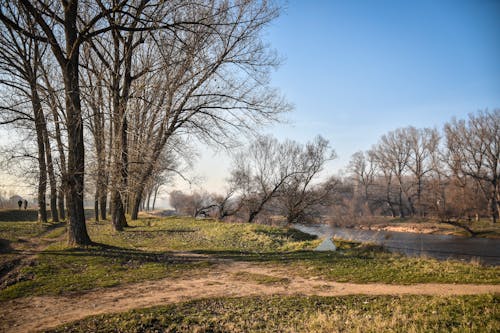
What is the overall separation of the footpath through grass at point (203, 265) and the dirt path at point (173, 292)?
417mm

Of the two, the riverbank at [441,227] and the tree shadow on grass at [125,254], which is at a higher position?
the tree shadow on grass at [125,254]

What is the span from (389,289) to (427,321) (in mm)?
2235

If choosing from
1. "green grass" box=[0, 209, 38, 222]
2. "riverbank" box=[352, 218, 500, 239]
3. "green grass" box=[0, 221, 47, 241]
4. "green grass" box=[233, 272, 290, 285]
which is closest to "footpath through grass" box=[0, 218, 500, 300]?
"green grass" box=[233, 272, 290, 285]

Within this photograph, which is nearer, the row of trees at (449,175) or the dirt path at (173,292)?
the dirt path at (173,292)

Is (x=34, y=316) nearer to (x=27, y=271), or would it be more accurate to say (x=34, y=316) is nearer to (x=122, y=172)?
(x=27, y=271)

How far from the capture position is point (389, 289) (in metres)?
6.52

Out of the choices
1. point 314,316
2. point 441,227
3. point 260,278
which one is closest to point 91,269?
point 260,278

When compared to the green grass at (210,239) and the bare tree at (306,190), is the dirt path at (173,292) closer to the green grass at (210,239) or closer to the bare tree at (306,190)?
the green grass at (210,239)

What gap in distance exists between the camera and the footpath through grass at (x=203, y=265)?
6.91m

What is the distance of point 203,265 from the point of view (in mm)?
8875

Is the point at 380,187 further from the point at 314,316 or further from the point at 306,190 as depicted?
the point at 314,316

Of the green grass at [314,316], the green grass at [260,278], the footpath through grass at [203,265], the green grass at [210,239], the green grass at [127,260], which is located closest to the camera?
the green grass at [314,316]

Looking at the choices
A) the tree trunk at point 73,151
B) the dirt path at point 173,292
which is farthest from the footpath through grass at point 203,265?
the tree trunk at point 73,151

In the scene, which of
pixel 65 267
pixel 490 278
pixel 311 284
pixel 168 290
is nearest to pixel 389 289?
pixel 311 284
